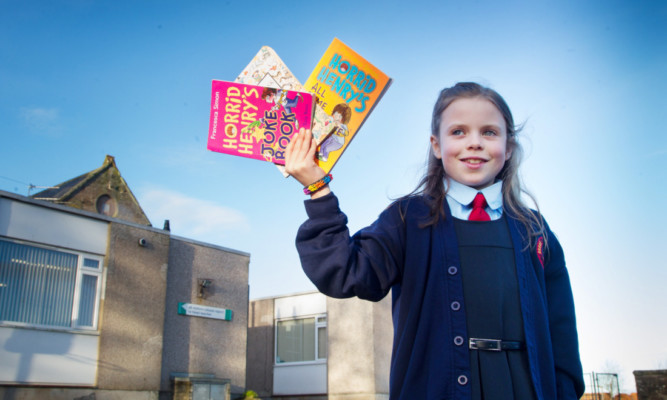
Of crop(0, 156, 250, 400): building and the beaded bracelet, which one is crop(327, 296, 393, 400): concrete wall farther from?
the beaded bracelet

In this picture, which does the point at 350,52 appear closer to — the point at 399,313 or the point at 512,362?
the point at 399,313

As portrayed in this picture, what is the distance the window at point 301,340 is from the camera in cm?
1958

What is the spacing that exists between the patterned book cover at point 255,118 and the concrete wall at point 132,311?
1103 cm

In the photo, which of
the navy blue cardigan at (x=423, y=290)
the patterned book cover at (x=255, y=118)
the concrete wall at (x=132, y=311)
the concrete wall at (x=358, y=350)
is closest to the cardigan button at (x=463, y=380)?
the navy blue cardigan at (x=423, y=290)

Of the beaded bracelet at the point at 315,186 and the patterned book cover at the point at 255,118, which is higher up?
the patterned book cover at the point at 255,118

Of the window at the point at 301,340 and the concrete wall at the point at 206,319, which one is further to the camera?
the window at the point at 301,340

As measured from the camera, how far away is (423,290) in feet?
5.76

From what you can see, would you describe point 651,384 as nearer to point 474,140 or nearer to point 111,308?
point 111,308

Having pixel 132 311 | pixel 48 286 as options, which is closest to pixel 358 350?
pixel 132 311

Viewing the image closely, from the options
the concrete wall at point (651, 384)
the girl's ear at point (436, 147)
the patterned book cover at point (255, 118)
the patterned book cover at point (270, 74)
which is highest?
the patterned book cover at point (270, 74)

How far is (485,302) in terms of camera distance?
5.56 ft

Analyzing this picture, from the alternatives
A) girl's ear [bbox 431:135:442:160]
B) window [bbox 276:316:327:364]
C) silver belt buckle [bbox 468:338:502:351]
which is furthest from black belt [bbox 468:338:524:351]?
window [bbox 276:316:327:364]

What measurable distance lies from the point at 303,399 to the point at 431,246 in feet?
61.8

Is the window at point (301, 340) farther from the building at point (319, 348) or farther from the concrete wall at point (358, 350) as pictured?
the concrete wall at point (358, 350)
